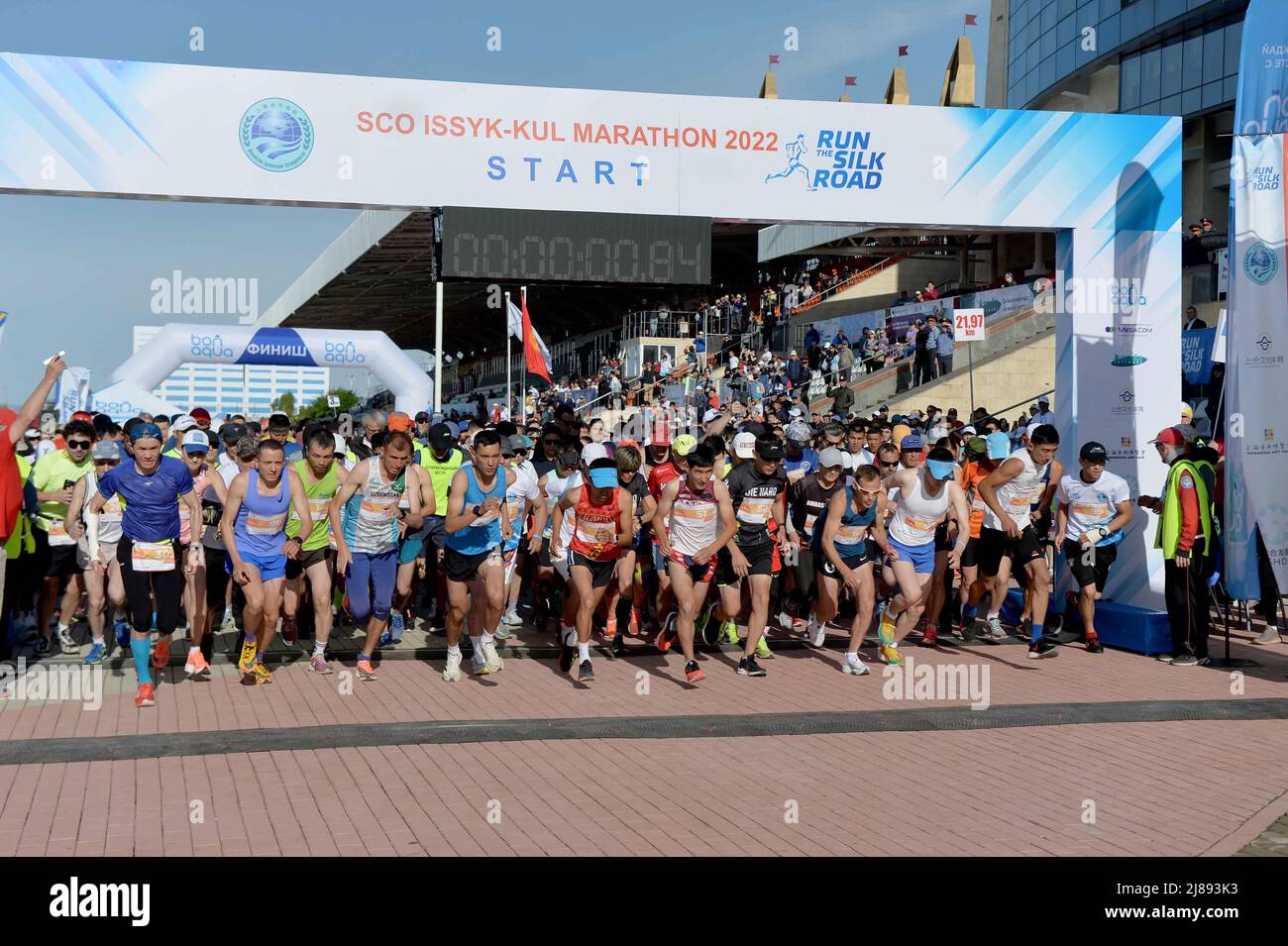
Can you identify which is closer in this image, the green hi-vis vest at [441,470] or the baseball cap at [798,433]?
the green hi-vis vest at [441,470]

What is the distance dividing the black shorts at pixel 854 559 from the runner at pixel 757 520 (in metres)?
0.59

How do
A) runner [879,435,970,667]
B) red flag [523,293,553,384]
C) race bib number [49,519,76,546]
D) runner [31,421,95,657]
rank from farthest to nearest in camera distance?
red flag [523,293,553,384]
race bib number [49,519,76,546]
runner [31,421,95,657]
runner [879,435,970,667]

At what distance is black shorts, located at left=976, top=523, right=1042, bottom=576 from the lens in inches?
441

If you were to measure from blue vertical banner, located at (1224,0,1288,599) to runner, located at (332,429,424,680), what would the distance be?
21.8 ft

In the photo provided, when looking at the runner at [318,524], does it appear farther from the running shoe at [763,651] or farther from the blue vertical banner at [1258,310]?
the blue vertical banner at [1258,310]

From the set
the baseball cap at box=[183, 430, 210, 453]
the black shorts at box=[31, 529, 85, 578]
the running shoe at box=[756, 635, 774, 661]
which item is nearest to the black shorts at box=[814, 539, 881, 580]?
the running shoe at box=[756, 635, 774, 661]

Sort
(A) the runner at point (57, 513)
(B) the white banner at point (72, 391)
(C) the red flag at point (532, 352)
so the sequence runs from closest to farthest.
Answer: (A) the runner at point (57, 513), (C) the red flag at point (532, 352), (B) the white banner at point (72, 391)

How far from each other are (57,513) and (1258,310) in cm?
996

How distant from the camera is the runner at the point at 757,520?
10211 millimetres

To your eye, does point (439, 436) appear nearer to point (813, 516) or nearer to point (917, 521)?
point (813, 516)

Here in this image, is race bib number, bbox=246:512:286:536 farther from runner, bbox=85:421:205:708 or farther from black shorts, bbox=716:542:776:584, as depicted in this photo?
black shorts, bbox=716:542:776:584

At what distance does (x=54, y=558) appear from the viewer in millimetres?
10781

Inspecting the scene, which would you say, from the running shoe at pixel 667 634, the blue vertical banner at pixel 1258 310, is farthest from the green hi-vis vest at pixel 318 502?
the blue vertical banner at pixel 1258 310

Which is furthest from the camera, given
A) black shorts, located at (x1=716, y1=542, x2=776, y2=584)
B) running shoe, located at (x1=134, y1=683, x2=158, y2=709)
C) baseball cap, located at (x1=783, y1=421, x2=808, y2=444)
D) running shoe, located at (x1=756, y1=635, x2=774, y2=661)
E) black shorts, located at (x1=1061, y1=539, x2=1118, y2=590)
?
baseball cap, located at (x1=783, y1=421, x2=808, y2=444)
